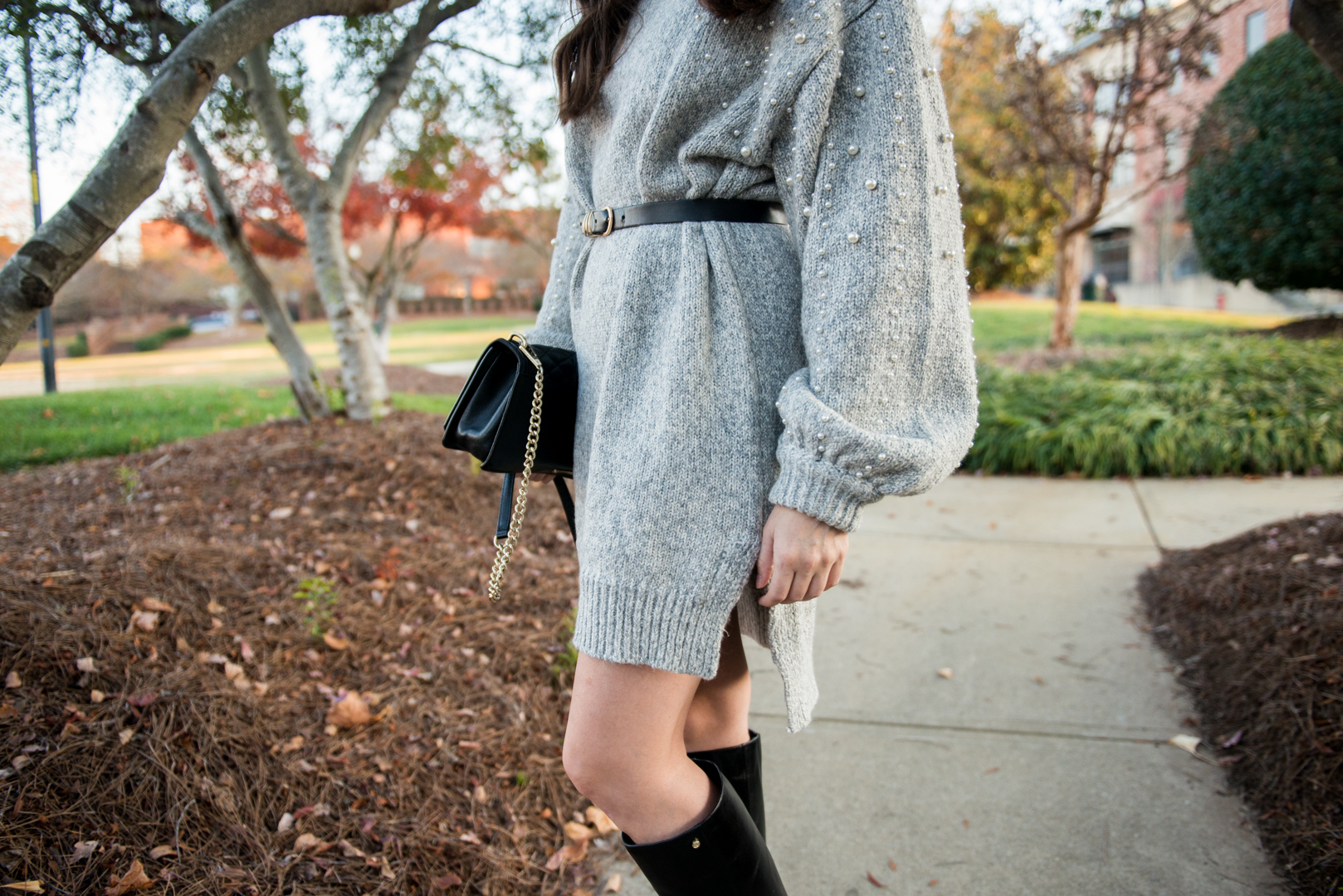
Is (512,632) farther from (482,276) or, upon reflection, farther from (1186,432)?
(482,276)

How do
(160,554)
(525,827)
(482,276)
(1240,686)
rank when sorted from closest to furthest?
(525,827)
(1240,686)
(160,554)
(482,276)

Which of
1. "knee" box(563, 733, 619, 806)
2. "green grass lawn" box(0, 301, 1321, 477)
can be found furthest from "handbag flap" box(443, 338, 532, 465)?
"green grass lawn" box(0, 301, 1321, 477)

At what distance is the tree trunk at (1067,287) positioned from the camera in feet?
29.9

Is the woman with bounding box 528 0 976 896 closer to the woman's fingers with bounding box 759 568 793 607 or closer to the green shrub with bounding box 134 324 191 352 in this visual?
the woman's fingers with bounding box 759 568 793 607

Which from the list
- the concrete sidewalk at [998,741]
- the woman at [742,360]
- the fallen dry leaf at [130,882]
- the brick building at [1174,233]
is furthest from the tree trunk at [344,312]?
the brick building at [1174,233]

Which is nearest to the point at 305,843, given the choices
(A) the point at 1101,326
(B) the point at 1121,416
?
(B) the point at 1121,416

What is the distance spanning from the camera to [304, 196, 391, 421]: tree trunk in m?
4.71

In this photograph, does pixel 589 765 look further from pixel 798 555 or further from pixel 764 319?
pixel 764 319

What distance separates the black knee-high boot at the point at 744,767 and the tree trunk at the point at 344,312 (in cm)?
394

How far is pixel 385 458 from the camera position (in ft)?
13.4

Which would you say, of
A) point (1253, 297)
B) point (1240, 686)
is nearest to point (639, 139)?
point (1240, 686)

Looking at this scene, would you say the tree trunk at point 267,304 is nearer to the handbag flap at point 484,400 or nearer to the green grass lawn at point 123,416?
the green grass lawn at point 123,416

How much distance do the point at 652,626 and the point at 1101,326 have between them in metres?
13.1

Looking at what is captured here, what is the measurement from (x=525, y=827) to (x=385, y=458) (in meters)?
2.56
